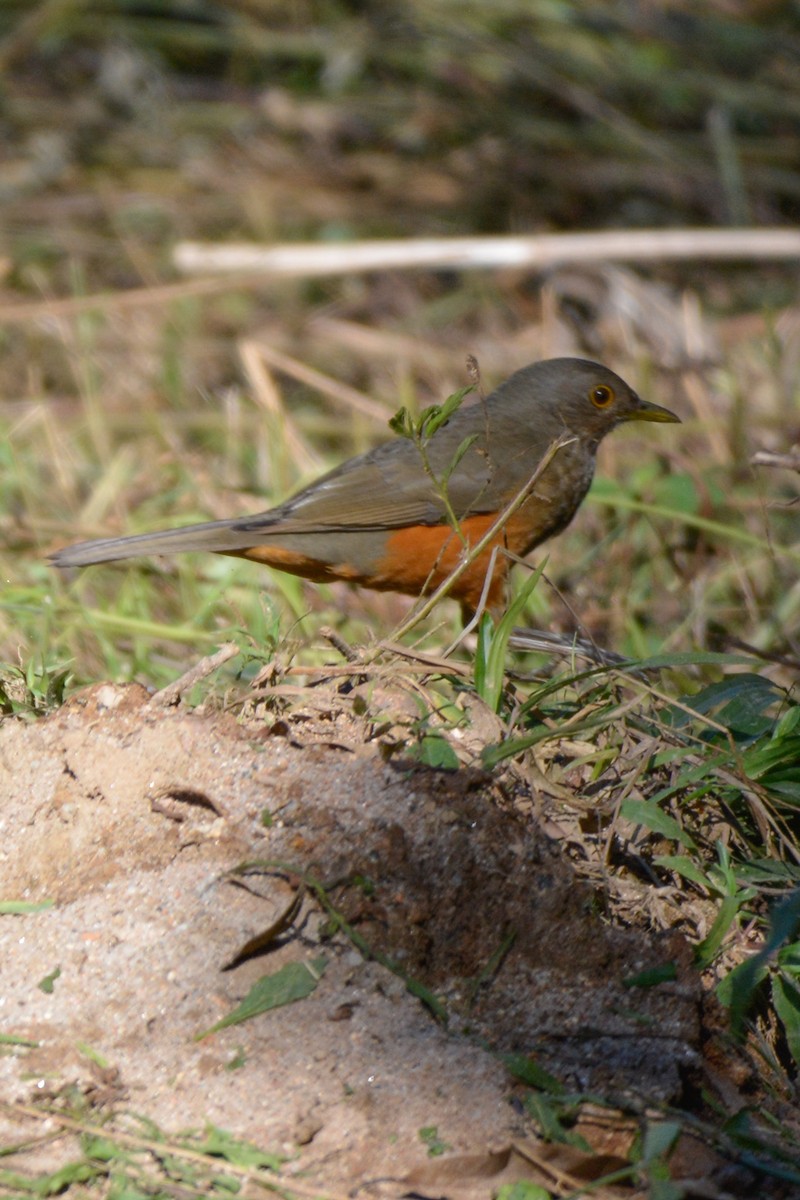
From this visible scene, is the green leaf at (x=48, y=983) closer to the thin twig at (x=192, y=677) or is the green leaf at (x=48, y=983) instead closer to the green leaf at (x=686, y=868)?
the thin twig at (x=192, y=677)

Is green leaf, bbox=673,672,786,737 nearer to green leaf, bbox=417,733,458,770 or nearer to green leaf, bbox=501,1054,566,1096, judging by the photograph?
green leaf, bbox=417,733,458,770

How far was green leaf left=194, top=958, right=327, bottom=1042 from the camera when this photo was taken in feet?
8.06

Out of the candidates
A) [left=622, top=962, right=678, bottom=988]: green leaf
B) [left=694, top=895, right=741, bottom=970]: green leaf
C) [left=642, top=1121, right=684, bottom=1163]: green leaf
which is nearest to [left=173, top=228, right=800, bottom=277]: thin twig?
[left=694, top=895, right=741, bottom=970]: green leaf

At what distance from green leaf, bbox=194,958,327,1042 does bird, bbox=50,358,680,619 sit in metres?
1.85

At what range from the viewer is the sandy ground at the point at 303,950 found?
2354 mm

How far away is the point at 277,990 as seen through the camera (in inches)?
98.3

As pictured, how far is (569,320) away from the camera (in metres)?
7.23

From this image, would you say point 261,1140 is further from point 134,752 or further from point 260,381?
point 260,381

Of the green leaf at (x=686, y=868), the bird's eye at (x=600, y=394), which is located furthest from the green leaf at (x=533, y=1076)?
the bird's eye at (x=600, y=394)

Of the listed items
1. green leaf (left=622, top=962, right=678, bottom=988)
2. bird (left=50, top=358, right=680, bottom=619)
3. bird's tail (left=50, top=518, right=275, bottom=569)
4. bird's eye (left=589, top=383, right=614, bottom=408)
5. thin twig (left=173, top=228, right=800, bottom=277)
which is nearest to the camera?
green leaf (left=622, top=962, right=678, bottom=988)

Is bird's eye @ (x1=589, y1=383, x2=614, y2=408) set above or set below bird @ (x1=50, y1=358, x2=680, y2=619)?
above

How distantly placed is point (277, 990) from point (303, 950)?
0.34 ft

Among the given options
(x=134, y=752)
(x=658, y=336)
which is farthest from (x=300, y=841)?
(x=658, y=336)

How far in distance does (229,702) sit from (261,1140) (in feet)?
3.32
